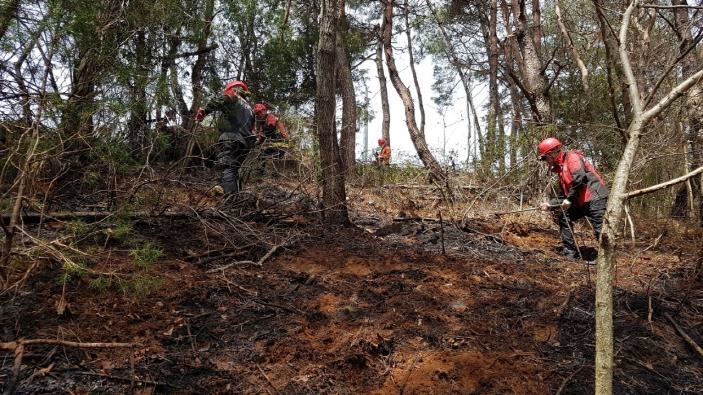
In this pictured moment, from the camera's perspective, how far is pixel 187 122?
16.1 ft

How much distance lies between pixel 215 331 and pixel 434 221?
11.9ft

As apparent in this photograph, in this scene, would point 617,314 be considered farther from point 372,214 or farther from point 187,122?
point 187,122

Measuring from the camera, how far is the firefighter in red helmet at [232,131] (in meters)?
5.26

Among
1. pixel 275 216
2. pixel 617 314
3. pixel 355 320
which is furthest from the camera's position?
pixel 275 216

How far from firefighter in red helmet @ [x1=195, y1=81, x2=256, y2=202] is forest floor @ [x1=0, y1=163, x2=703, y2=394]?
0.48 meters

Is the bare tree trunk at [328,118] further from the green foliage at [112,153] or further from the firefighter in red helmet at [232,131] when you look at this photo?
the green foliage at [112,153]

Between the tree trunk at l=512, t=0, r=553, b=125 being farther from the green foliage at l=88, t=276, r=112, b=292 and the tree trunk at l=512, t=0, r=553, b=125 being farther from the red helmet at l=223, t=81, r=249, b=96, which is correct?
the green foliage at l=88, t=276, r=112, b=292

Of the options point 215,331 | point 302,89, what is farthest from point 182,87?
point 302,89

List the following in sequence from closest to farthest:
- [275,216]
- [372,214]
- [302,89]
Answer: [275,216] → [372,214] → [302,89]

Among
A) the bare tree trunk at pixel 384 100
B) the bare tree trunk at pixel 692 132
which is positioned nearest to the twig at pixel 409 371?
the bare tree trunk at pixel 692 132

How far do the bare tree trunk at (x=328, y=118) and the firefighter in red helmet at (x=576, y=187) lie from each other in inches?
89.9

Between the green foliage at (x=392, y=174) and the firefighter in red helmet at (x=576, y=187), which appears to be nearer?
the firefighter in red helmet at (x=576, y=187)

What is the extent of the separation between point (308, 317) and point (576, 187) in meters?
3.46

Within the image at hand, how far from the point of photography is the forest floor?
252cm
